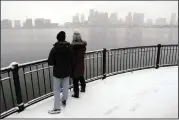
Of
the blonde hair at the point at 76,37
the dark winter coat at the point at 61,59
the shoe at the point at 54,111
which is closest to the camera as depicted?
the dark winter coat at the point at 61,59

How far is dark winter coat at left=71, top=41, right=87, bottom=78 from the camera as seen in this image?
4219mm

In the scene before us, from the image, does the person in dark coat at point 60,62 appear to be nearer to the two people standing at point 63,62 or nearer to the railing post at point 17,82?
→ the two people standing at point 63,62

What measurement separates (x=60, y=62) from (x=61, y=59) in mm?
69

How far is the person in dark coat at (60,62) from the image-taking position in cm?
362

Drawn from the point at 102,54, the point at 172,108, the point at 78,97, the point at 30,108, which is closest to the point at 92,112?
the point at 78,97

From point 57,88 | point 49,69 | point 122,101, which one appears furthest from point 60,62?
point 122,101

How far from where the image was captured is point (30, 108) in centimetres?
406

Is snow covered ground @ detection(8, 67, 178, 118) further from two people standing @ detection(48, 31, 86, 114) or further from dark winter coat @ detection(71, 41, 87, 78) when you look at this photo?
dark winter coat @ detection(71, 41, 87, 78)

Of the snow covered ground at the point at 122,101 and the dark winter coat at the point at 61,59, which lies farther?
the snow covered ground at the point at 122,101

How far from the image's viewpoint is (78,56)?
4305mm

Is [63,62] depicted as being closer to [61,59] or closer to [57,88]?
[61,59]

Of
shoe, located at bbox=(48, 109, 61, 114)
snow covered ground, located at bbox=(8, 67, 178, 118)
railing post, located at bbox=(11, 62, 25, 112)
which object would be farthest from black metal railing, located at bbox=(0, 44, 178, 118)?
shoe, located at bbox=(48, 109, 61, 114)

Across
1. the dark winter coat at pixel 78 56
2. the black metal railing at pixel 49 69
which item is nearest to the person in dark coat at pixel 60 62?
the dark winter coat at pixel 78 56

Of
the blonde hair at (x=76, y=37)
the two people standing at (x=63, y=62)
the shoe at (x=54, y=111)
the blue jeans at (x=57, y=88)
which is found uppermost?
the blonde hair at (x=76, y=37)
